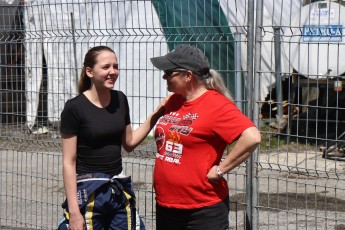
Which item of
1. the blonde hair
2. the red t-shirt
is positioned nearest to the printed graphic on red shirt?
the red t-shirt

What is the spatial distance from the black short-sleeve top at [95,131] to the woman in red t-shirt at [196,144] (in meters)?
0.29

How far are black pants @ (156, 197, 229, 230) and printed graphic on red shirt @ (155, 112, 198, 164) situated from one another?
300 millimetres

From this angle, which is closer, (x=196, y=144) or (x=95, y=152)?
(x=196, y=144)

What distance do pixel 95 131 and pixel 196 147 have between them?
0.62m

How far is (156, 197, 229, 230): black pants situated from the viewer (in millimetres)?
4137

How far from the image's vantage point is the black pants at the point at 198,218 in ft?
13.6

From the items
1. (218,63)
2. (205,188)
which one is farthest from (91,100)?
(218,63)

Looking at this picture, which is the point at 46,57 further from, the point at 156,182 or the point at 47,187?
the point at 156,182

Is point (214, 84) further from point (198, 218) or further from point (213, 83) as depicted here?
point (198, 218)

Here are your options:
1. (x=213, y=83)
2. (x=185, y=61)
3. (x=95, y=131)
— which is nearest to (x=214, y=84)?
(x=213, y=83)

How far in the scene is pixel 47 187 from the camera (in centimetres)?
718

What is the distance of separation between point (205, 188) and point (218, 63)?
137 cm

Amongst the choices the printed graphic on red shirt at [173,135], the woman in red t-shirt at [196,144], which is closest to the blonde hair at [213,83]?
the woman in red t-shirt at [196,144]

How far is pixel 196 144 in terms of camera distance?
4.09 m
